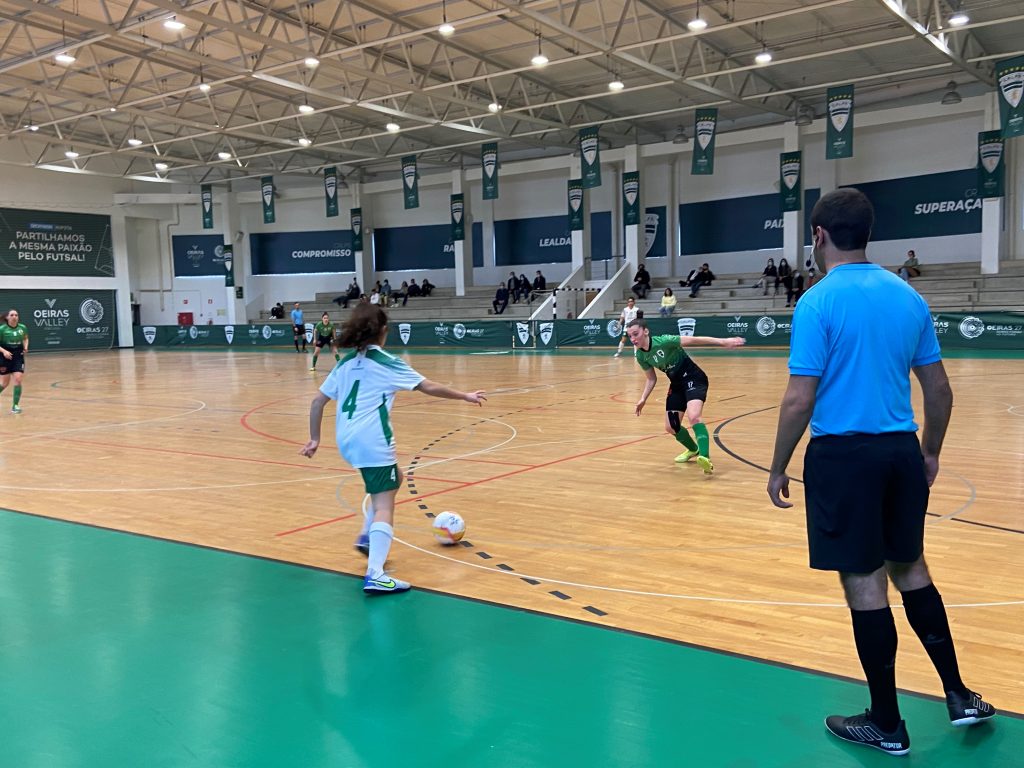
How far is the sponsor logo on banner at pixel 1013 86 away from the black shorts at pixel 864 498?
2354 cm

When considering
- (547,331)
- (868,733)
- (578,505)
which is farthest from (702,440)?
(547,331)

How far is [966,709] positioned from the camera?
3307 mm

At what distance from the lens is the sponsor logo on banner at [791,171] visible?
99.2 ft

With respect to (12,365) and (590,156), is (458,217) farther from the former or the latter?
(12,365)

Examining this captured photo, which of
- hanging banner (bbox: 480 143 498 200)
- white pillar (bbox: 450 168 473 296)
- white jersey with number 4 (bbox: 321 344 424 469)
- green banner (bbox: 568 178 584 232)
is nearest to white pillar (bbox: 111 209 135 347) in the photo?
white pillar (bbox: 450 168 473 296)

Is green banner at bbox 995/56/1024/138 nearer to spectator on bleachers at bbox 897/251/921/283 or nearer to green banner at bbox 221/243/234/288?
spectator on bleachers at bbox 897/251/921/283

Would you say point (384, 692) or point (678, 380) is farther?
point (678, 380)

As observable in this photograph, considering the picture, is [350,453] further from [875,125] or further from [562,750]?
[875,125]

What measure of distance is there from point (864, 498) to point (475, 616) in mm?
2460

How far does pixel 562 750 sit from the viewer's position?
3.27 metres

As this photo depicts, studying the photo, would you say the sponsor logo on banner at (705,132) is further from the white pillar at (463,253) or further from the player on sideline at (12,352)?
the player on sideline at (12,352)

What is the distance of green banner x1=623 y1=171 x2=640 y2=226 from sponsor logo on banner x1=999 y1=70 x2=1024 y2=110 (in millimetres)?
14297

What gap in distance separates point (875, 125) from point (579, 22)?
46.0 feet

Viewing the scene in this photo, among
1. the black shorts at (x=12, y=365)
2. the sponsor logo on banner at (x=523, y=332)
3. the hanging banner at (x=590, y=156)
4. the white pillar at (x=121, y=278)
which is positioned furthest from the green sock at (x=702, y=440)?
the white pillar at (x=121, y=278)
